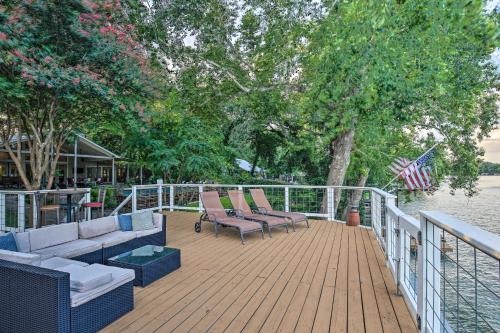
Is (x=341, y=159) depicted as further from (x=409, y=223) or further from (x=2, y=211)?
(x=2, y=211)

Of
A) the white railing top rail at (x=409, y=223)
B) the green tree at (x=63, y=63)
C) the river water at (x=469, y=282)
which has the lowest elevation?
the river water at (x=469, y=282)

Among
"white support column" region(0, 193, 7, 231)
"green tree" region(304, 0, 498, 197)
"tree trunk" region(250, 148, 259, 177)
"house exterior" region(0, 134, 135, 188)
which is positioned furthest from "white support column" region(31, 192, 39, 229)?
"tree trunk" region(250, 148, 259, 177)

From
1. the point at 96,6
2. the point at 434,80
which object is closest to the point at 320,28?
the point at 434,80

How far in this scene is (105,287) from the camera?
279 cm

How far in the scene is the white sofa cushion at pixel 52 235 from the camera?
3756mm

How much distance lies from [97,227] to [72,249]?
831mm

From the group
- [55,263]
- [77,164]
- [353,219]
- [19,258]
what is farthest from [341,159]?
[77,164]

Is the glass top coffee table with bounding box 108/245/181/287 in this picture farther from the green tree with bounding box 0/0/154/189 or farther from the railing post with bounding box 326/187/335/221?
the railing post with bounding box 326/187/335/221

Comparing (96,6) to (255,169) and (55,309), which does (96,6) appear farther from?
(255,169)

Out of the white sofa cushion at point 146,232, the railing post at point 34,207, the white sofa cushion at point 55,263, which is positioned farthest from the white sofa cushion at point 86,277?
the railing post at point 34,207

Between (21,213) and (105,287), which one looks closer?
(105,287)

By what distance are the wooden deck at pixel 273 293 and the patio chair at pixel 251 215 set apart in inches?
31.3

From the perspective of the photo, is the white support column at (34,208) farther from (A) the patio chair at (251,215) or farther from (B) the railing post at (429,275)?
(B) the railing post at (429,275)

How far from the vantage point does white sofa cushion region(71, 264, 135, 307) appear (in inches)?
101
